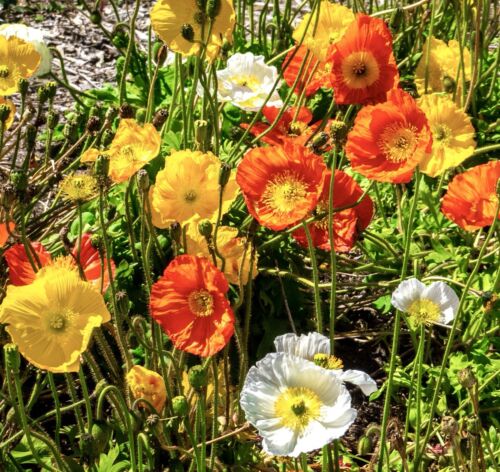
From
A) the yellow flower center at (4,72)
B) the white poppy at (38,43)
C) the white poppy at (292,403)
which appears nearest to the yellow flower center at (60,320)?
the white poppy at (292,403)

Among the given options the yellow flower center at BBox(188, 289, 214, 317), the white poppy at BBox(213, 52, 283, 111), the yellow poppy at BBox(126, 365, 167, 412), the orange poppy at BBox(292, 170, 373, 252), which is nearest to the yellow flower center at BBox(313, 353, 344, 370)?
the yellow flower center at BBox(188, 289, 214, 317)

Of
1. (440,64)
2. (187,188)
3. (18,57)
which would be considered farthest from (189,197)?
(440,64)

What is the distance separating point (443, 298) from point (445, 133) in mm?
403

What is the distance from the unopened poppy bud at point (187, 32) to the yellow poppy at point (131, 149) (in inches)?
7.5

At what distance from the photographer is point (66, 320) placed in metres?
1.26

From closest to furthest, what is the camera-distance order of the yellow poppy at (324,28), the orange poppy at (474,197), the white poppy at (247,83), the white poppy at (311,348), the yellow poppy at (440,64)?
1. the white poppy at (311,348)
2. the orange poppy at (474,197)
3. the yellow poppy at (324,28)
4. the white poppy at (247,83)
5. the yellow poppy at (440,64)

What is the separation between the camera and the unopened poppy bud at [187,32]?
5.46 ft

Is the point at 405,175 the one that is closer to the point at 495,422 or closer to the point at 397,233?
A: the point at 495,422

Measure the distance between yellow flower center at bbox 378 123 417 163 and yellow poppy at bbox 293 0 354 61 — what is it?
0.45 meters

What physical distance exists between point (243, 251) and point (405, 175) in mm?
338

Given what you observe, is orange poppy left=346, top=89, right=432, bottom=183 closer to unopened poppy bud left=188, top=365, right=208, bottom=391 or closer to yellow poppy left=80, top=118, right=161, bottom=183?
yellow poppy left=80, top=118, right=161, bottom=183

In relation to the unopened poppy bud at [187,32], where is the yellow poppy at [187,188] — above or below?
below

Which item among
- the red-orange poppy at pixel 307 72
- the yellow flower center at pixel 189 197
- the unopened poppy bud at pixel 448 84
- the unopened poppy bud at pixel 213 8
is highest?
the unopened poppy bud at pixel 213 8

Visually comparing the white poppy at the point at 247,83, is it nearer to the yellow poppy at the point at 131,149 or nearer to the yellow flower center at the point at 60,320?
the yellow poppy at the point at 131,149
